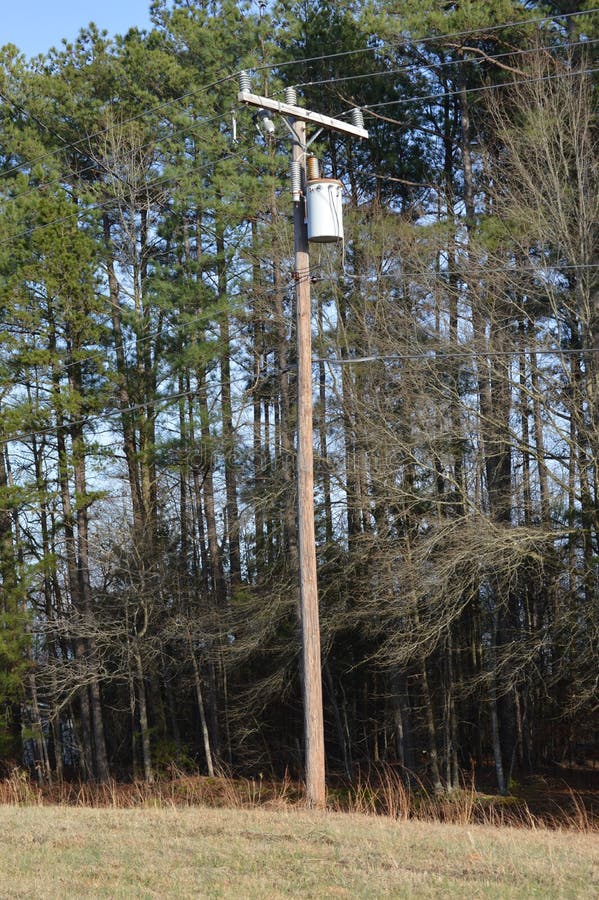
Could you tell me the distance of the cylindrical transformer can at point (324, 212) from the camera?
1054cm

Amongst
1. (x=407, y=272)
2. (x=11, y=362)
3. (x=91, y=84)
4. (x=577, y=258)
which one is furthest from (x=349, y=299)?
(x=91, y=84)

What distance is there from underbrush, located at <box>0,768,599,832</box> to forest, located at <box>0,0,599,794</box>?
1.01 meters

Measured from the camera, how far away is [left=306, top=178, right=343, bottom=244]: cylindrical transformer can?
1054cm

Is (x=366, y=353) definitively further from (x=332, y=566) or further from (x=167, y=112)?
(x=167, y=112)

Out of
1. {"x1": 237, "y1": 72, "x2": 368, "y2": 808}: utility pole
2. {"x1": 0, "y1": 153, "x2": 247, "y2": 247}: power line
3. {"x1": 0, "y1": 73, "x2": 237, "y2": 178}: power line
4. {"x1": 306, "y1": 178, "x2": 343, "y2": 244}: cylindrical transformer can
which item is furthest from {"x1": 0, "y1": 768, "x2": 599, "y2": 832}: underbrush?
{"x1": 0, "y1": 73, "x2": 237, "y2": 178}: power line

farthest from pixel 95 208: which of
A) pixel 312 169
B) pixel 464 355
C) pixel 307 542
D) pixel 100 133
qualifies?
pixel 307 542

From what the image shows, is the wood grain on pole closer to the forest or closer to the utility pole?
the utility pole

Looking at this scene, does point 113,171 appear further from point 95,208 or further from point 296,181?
point 296,181

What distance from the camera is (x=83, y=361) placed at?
72.3 ft

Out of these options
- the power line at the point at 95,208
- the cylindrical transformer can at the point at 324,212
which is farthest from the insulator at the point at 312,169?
the power line at the point at 95,208

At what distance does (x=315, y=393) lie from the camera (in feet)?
71.8

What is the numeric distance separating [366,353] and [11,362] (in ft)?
29.9

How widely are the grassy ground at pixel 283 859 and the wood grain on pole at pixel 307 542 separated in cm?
142

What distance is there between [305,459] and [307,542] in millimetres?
948
